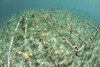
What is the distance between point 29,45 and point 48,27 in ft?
9.96

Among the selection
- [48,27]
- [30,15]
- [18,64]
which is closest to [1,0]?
[30,15]

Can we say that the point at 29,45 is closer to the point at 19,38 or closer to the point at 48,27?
the point at 19,38

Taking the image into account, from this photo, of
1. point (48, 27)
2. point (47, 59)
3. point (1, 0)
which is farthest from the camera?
point (1, 0)

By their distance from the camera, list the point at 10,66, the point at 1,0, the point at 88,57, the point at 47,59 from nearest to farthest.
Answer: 1. the point at 10,66
2. the point at 47,59
3. the point at 88,57
4. the point at 1,0

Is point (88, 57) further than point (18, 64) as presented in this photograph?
Yes

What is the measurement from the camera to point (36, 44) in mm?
6430

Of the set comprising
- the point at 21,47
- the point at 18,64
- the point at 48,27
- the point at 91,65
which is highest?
the point at 48,27

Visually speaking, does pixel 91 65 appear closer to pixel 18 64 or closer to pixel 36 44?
pixel 36 44

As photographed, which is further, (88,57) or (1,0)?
(1,0)

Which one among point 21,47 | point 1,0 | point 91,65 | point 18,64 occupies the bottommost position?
point 91,65

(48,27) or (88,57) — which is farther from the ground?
(48,27)

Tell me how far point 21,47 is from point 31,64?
1703 millimetres

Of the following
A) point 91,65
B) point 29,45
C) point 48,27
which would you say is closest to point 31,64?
point 29,45

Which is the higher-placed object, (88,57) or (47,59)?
(47,59)
